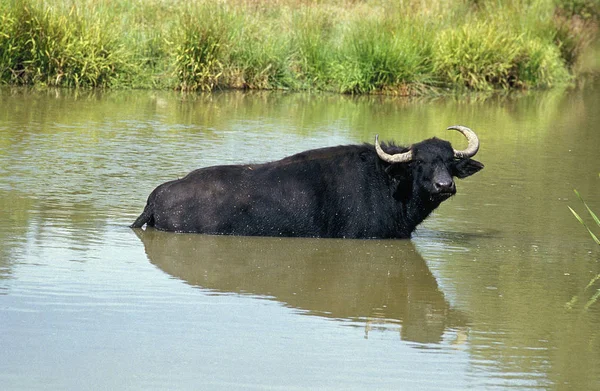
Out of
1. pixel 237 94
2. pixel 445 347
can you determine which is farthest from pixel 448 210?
pixel 237 94

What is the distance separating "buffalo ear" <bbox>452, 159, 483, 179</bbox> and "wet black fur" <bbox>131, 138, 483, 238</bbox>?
196 mm

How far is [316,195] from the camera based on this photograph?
8.79m

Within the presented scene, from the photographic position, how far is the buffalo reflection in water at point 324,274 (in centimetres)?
662

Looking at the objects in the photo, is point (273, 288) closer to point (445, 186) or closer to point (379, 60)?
point (445, 186)

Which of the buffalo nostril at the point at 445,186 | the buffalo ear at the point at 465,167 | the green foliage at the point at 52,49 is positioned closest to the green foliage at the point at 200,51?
the green foliage at the point at 52,49

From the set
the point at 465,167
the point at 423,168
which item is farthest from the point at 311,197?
the point at 465,167

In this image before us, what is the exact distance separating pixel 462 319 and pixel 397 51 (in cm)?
1413

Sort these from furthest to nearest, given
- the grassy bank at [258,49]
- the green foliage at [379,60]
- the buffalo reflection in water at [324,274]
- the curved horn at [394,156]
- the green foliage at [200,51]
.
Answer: the green foliage at [379,60], the green foliage at [200,51], the grassy bank at [258,49], the curved horn at [394,156], the buffalo reflection in water at [324,274]

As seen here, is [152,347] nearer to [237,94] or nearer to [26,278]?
[26,278]

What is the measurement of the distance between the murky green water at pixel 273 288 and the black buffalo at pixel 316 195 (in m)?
0.22

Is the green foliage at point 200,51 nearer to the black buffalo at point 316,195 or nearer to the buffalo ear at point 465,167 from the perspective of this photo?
the black buffalo at point 316,195

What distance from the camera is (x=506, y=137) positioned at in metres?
15.6

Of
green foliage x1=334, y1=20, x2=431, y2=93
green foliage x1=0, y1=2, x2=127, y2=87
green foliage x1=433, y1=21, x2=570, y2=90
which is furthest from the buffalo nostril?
green foliage x1=433, y1=21, x2=570, y2=90

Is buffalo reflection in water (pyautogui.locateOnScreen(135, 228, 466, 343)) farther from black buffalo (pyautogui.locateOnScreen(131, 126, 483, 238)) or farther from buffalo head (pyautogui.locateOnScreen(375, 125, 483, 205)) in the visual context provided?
buffalo head (pyautogui.locateOnScreen(375, 125, 483, 205))
